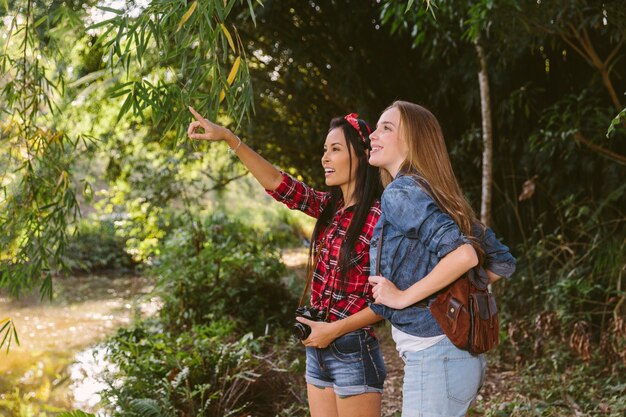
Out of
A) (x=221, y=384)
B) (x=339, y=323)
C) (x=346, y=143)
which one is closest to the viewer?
(x=339, y=323)

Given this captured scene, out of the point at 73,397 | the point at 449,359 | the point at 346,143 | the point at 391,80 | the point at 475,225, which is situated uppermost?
the point at 391,80

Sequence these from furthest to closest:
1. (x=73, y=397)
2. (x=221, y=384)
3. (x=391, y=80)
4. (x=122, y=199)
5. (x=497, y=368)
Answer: (x=122, y=199)
(x=391, y=80)
(x=73, y=397)
(x=497, y=368)
(x=221, y=384)

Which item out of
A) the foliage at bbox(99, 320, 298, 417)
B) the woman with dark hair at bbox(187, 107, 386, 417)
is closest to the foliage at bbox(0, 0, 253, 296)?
the woman with dark hair at bbox(187, 107, 386, 417)

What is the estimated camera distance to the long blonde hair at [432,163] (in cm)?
162

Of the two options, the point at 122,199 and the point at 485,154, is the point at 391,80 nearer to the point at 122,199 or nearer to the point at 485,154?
the point at 485,154

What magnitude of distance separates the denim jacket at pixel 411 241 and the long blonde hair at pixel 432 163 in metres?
0.04

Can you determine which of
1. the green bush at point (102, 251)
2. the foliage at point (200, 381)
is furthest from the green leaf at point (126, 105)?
the green bush at point (102, 251)

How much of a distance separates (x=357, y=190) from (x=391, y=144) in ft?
1.23

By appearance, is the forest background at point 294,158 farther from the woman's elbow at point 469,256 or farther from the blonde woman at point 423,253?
the woman's elbow at point 469,256

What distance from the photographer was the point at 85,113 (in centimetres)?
699

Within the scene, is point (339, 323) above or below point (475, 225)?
below

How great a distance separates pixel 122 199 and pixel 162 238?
64 centimetres

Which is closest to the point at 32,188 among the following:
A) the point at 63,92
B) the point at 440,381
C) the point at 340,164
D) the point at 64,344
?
the point at 63,92

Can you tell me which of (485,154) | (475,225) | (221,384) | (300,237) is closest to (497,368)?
(485,154)
